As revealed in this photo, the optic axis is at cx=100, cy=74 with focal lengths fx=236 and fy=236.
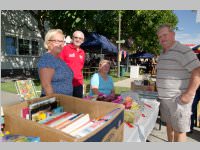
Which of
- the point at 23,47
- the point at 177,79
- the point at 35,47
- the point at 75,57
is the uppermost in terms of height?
the point at 35,47

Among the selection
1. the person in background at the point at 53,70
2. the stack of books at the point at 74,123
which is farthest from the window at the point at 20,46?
the stack of books at the point at 74,123

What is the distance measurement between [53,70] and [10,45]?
13.5 meters

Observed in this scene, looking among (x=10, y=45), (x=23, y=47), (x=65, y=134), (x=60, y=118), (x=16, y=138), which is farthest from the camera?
(x=23, y=47)

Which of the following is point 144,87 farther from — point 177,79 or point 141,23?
point 141,23

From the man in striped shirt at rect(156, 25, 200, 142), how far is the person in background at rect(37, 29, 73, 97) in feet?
3.64

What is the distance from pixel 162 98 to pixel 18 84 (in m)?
4.40

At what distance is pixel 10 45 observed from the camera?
48.5ft

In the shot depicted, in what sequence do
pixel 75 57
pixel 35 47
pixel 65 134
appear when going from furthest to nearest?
pixel 35 47 < pixel 75 57 < pixel 65 134

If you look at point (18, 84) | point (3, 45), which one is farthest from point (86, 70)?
point (18, 84)

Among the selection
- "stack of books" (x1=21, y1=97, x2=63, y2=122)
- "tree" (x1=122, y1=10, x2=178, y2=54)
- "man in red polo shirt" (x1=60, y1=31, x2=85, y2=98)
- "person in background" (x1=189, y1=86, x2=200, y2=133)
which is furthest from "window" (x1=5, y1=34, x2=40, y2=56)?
"stack of books" (x1=21, y1=97, x2=63, y2=122)

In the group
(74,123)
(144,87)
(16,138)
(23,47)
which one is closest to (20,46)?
(23,47)

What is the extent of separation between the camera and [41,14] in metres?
11.5

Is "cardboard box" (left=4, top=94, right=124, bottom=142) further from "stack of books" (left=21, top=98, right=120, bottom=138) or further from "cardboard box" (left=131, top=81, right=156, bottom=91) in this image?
"cardboard box" (left=131, top=81, right=156, bottom=91)

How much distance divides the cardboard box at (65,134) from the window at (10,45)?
13.7 metres
